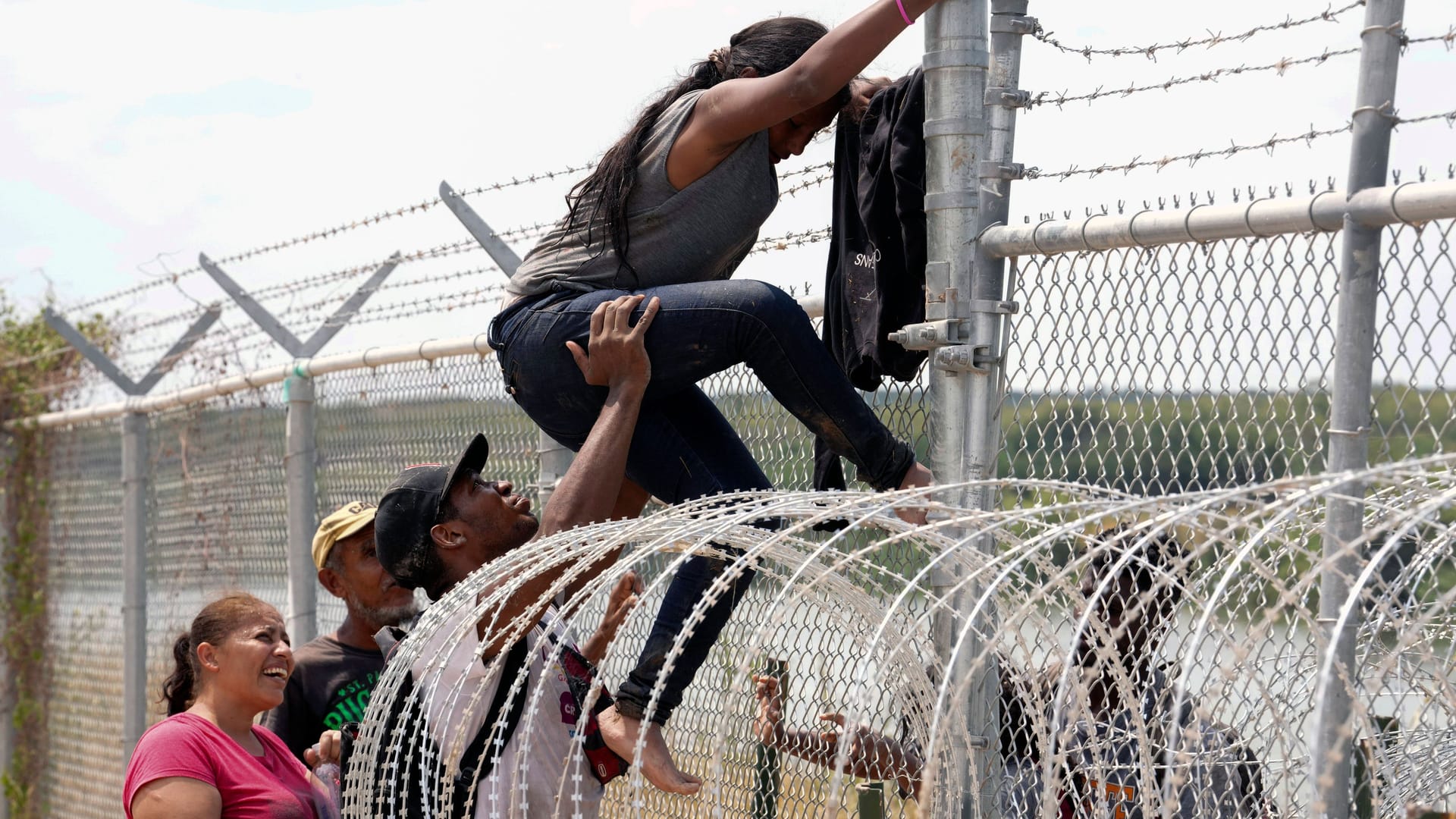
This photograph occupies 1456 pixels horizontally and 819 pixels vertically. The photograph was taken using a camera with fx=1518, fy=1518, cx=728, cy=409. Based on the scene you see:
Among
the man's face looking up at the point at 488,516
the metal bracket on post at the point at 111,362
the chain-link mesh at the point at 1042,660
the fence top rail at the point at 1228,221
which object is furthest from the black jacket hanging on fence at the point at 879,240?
the metal bracket on post at the point at 111,362

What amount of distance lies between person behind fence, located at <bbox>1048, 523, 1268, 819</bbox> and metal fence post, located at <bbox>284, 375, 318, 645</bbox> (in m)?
3.21

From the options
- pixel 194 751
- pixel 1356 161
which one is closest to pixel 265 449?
pixel 194 751

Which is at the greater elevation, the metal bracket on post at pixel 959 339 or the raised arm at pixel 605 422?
the metal bracket on post at pixel 959 339

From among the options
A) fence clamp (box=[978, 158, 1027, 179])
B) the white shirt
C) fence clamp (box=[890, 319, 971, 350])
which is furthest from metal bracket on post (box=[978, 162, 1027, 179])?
the white shirt

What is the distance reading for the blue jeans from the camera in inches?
125

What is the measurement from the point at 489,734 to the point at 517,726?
0.06 metres

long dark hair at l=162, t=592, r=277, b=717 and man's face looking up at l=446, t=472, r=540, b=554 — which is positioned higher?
→ man's face looking up at l=446, t=472, r=540, b=554

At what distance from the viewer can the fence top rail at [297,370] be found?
491 centimetres

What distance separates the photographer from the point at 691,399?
3.61 metres

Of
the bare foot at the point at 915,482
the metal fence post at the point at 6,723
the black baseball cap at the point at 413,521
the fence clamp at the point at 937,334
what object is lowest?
the metal fence post at the point at 6,723

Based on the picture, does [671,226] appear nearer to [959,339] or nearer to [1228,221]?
[959,339]

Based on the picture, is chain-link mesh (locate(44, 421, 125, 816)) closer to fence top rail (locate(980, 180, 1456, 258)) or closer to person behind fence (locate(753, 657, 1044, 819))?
person behind fence (locate(753, 657, 1044, 819))

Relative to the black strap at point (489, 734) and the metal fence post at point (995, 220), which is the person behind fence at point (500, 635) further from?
the metal fence post at point (995, 220)

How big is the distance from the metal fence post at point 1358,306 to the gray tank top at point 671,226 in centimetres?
130
